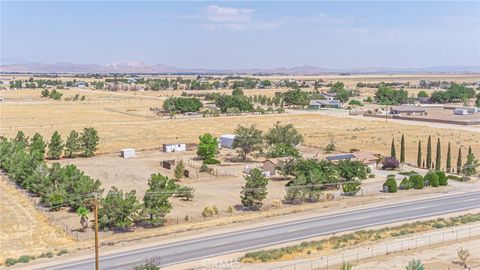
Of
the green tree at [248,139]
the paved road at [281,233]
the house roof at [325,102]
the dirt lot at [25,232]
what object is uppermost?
the green tree at [248,139]

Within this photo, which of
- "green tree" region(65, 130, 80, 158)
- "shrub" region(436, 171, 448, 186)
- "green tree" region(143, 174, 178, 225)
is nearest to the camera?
"green tree" region(143, 174, 178, 225)

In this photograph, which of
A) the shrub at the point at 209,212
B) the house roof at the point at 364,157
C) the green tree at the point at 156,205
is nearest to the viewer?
the green tree at the point at 156,205

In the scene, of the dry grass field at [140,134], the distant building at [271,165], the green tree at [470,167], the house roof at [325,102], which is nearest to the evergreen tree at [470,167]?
the green tree at [470,167]

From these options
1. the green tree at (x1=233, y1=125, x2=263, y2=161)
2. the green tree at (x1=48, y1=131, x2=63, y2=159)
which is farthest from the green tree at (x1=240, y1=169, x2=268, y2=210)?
the green tree at (x1=48, y1=131, x2=63, y2=159)

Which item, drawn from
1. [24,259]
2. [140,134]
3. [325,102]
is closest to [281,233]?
[24,259]

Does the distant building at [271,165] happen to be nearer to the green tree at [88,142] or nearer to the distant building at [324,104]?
the green tree at [88,142]

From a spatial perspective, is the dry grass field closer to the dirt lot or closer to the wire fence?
the dirt lot
